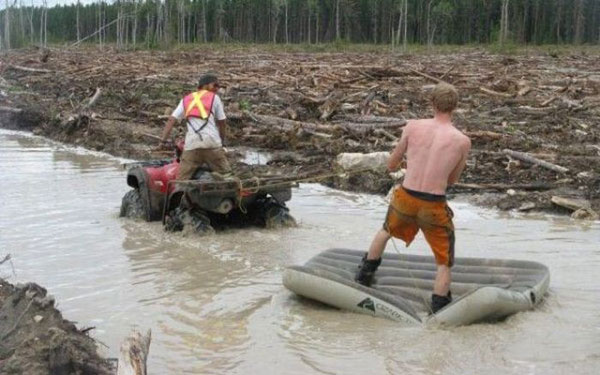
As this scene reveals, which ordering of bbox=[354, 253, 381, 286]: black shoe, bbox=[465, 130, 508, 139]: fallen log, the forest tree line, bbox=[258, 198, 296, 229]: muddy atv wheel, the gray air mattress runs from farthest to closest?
the forest tree line → bbox=[465, 130, 508, 139]: fallen log → bbox=[258, 198, 296, 229]: muddy atv wheel → bbox=[354, 253, 381, 286]: black shoe → the gray air mattress

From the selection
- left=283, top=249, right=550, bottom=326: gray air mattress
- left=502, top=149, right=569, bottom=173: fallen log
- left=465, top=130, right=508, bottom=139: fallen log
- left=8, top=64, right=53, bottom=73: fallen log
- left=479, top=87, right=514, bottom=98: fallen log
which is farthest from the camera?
left=8, top=64, right=53, bottom=73: fallen log

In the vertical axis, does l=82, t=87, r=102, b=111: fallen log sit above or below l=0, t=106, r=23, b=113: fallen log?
above

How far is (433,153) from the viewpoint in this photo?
593 cm

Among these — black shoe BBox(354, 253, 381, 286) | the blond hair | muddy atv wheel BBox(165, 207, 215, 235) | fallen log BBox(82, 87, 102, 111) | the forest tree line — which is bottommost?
muddy atv wheel BBox(165, 207, 215, 235)

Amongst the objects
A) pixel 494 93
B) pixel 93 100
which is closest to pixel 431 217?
pixel 494 93

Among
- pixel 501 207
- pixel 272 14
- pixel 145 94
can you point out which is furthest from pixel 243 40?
pixel 501 207

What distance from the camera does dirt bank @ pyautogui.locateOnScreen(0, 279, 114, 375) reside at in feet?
15.1

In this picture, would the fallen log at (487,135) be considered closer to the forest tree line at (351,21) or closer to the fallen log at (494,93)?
the fallen log at (494,93)

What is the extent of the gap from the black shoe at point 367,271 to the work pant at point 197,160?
358 cm

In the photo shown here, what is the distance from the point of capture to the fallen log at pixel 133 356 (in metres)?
4.34

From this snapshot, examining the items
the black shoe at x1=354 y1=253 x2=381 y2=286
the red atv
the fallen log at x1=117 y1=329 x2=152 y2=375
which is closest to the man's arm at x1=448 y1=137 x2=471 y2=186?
the black shoe at x1=354 y1=253 x2=381 y2=286

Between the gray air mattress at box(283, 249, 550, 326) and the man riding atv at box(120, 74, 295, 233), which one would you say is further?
the man riding atv at box(120, 74, 295, 233)

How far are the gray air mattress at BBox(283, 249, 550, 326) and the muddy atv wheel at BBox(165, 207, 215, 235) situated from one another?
→ 8.32 ft

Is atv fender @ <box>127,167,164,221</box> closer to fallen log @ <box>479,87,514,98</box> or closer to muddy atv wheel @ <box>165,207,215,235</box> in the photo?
muddy atv wheel @ <box>165,207,215,235</box>
